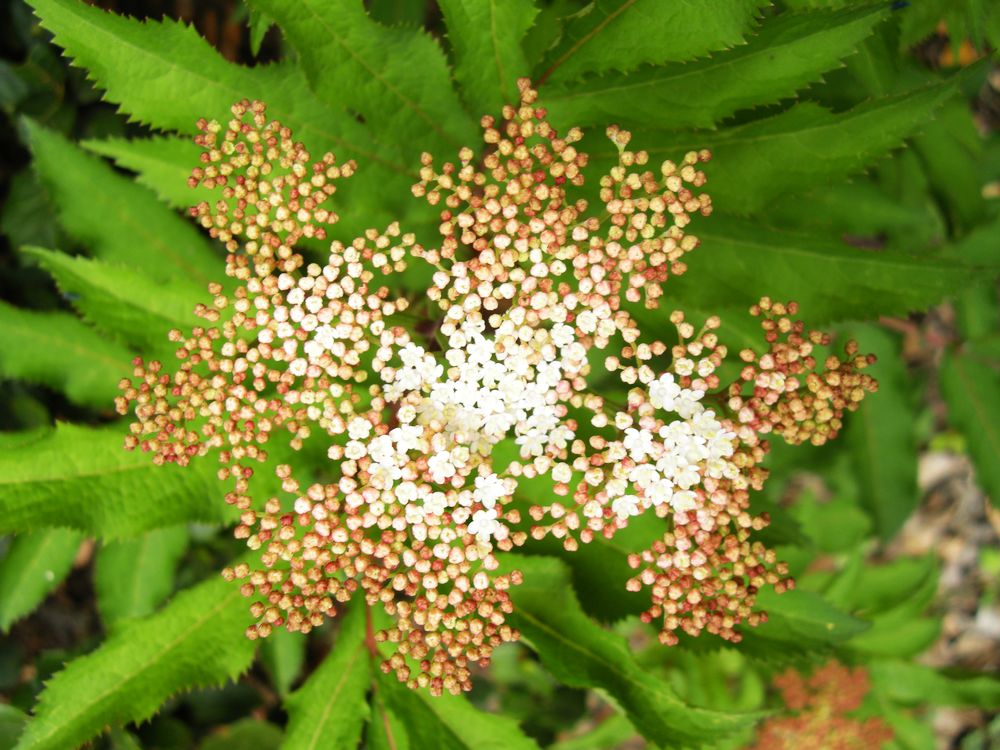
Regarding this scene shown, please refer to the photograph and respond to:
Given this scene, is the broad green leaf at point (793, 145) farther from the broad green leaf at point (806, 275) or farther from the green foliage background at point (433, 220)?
the broad green leaf at point (806, 275)

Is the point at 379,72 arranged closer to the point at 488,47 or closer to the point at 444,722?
the point at 488,47

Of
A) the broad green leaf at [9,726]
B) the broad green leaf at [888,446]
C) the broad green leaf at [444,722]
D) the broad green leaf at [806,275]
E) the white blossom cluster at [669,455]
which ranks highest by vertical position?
the broad green leaf at [806,275]

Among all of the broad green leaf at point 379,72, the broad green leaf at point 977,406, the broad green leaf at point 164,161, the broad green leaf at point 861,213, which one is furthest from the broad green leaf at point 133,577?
the broad green leaf at point 977,406

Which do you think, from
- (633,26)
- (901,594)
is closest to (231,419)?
(633,26)

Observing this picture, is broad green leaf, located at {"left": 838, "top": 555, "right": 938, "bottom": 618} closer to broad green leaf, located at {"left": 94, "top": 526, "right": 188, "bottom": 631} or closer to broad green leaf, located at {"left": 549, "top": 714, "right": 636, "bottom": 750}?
broad green leaf, located at {"left": 549, "top": 714, "right": 636, "bottom": 750}

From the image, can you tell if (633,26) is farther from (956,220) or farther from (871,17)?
(956,220)

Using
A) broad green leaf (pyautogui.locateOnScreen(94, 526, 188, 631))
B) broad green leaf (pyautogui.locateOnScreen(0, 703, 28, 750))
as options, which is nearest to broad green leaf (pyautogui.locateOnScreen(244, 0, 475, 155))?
broad green leaf (pyautogui.locateOnScreen(94, 526, 188, 631))

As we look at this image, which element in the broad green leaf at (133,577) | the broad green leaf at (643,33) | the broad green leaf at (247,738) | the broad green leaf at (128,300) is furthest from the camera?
the broad green leaf at (247,738)

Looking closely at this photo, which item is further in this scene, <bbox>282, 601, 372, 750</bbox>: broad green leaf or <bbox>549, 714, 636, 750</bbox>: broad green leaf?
<bbox>549, 714, 636, 750</bbox>: broad green leaf
